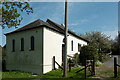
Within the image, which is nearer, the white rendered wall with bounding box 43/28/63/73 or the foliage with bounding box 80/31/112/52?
the white rendered wall with bounding box 43/28/63/73

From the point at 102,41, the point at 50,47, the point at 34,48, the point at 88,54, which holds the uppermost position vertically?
the point at 102,41

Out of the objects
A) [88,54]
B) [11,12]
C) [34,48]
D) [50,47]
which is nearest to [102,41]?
[88,54]

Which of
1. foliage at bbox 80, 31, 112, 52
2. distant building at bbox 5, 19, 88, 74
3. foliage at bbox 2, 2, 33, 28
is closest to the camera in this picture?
foliage at bbox 2, 2, 33, 28

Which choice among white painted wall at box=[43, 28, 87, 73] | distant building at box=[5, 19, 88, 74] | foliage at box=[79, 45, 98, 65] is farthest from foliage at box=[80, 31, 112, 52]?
distant building at box=[5, 19, 88, 74]

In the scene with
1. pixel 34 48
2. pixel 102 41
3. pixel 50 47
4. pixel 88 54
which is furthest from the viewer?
pixel 102 41

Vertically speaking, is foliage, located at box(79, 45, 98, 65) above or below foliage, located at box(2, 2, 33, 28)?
below

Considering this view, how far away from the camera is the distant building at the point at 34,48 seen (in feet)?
36.0

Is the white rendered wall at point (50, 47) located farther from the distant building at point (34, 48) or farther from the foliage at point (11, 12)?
the foliage at point (11, 12)

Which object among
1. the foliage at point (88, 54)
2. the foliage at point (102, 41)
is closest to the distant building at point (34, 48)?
the foliage at point (88, 54)

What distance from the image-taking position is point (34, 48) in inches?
459

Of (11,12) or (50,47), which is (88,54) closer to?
(50,47)

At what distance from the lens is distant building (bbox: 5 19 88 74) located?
11.0 metres

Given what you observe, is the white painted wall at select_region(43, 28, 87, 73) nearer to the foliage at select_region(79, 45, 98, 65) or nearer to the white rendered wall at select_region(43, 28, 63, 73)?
the white rendered wall at select_region(43, 28, 63, 73)

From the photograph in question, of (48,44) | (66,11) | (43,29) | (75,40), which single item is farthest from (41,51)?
(75,40)
